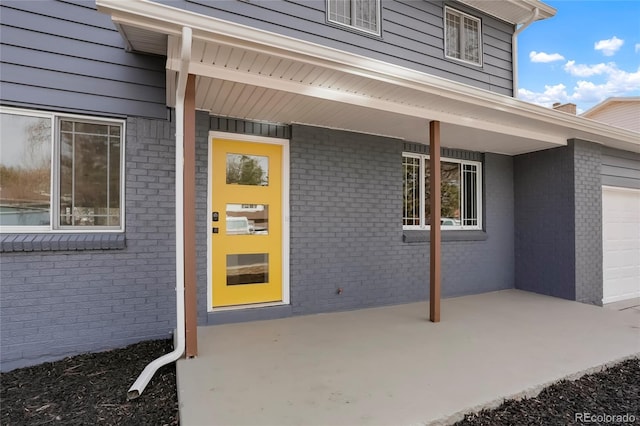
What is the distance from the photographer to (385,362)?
322 centimetres

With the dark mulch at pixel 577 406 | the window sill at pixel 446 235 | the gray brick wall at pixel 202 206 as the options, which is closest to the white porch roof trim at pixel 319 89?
the gray brick wall at pixel 202 206

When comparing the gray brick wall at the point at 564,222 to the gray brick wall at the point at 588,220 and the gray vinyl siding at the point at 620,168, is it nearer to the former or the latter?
the gray brick wall at the point at 588,220

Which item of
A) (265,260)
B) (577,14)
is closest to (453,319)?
(265,260)

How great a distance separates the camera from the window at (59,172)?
3.37m

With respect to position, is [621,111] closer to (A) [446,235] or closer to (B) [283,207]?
(A) [446,235]

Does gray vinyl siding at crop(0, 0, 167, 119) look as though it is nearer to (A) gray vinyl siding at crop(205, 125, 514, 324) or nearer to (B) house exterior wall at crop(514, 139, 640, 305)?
(A) gray vinyl siding at crop(205, 125, 514, 324)

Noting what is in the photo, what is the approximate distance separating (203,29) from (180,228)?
5.30ft

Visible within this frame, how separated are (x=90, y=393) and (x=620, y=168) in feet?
28.0

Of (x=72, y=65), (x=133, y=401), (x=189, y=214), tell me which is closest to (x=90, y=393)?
(x=133, y=401)

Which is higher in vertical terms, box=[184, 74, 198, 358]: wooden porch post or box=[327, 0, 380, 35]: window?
box=[327, 0, 380, 35]: window

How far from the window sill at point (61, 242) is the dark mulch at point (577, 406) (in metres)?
3.43

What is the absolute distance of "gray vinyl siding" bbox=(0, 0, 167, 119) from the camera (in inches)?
130

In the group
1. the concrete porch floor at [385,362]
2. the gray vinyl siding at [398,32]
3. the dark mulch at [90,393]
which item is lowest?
the dark mulch at [90,393]

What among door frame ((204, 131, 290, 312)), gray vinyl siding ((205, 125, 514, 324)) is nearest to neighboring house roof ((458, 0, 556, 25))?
gray vinyl siding ((205, 125, 514, 324))
